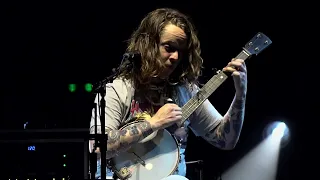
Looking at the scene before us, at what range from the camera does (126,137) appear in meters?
2.24

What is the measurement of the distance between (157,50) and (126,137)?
1.45ft

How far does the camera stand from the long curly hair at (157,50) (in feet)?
7.84

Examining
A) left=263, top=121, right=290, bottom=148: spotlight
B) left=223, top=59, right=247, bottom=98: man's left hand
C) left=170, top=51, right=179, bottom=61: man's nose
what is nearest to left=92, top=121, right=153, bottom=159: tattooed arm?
left=170, top=51, right=179, bottom=61: man's nose

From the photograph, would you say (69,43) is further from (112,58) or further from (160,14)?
(160,14)

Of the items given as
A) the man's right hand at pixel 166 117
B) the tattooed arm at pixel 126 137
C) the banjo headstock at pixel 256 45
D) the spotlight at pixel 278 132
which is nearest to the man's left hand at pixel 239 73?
the banjo headstock at pixel 256 45

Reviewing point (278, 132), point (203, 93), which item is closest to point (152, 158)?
point (203, 93)

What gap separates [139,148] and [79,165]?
361mm

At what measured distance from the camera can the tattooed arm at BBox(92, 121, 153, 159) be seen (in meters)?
2.24

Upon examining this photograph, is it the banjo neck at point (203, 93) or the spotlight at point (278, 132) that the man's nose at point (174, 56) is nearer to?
the banjo neck at point (203, 93)

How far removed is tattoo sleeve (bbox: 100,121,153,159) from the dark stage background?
1880mm

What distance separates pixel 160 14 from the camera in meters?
2.51

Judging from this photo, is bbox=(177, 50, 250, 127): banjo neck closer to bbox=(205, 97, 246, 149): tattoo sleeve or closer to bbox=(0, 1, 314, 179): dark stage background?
bbox=(205, 97, 246, 149): tattoo sleeve

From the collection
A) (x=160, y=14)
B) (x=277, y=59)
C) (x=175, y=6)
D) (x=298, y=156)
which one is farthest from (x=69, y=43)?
(x=298, y=156)

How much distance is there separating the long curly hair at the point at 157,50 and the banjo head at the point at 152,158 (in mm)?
278
